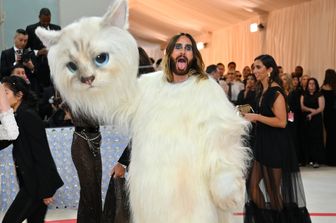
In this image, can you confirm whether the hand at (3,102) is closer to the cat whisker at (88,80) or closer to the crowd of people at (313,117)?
the cat whisker at (88,80)

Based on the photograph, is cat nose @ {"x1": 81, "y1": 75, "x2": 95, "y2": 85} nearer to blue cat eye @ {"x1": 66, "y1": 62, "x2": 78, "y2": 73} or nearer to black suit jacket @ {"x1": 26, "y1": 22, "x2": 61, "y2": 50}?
blue cat eye @ {"x1": 66, "y1": 62, "x2": 78, "y2": 73}

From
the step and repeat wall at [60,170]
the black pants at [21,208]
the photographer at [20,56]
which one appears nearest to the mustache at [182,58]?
the black pants at [21,208]

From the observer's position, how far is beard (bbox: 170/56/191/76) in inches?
125

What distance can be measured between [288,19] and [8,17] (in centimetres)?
734

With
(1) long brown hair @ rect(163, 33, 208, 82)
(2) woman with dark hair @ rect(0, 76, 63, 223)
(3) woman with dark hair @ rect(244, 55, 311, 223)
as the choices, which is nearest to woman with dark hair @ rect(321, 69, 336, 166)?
(3) woman with dark hair @ rect(244, 55, 311, 223)

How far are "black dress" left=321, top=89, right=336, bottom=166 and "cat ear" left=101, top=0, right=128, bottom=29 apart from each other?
784 cm

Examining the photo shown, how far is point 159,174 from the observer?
2.95 metres

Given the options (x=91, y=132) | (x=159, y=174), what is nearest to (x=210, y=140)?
(x=159, y=174)

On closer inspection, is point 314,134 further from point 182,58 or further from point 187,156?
point 187,156

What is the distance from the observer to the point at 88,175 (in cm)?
377

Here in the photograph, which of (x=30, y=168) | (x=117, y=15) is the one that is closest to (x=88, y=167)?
(x=30, y=168)

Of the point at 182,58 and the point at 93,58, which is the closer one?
the point at 93,58

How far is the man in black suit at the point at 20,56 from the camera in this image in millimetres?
7227

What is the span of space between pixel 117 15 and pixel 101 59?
0.26 m
